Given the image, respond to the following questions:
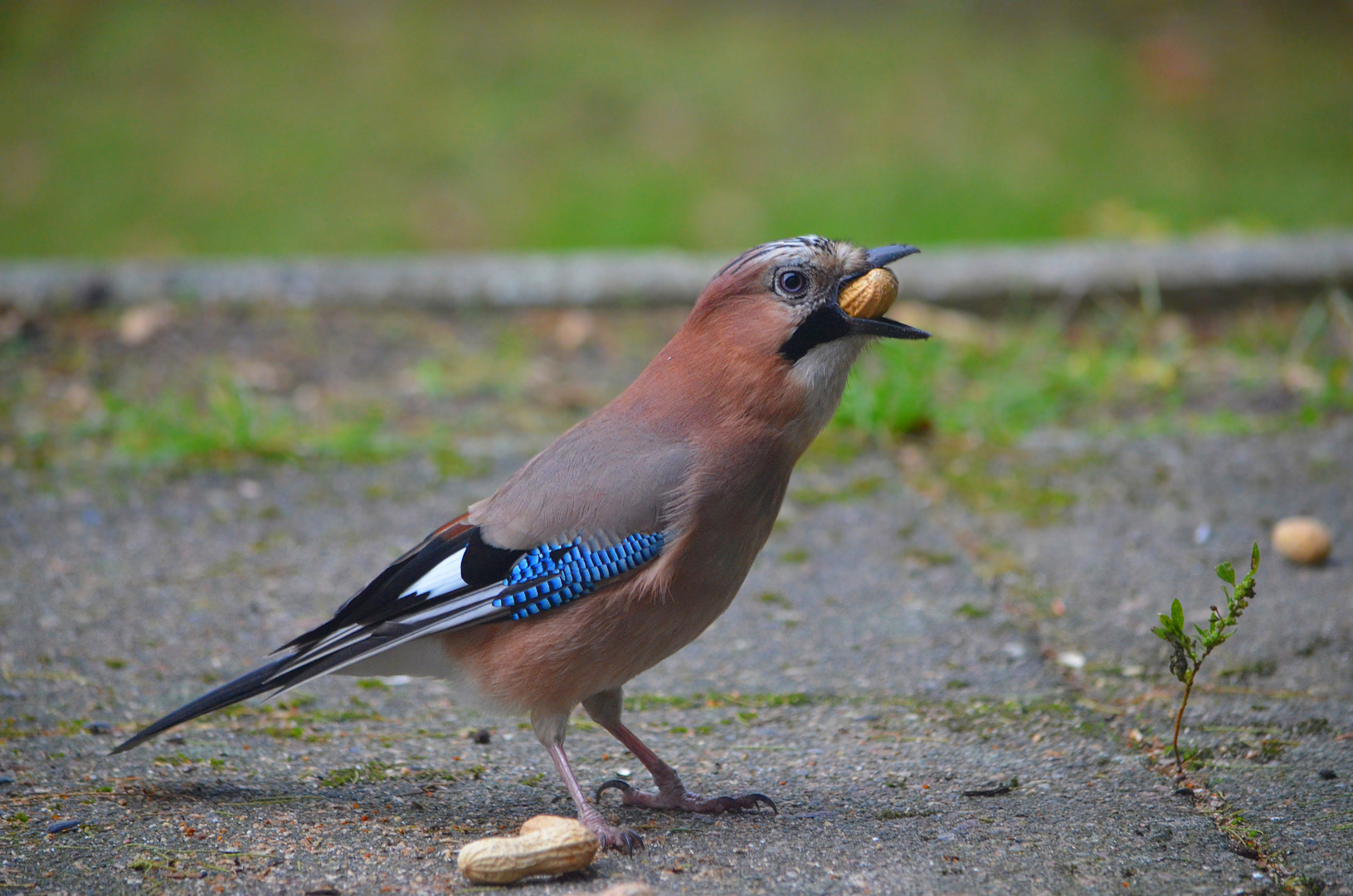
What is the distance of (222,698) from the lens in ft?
8.57

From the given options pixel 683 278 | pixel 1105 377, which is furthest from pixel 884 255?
pixel 683 278

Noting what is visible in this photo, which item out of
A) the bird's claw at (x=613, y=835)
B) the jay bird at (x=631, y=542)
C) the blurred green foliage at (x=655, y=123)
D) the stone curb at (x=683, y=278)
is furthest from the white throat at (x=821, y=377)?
the blurred green foliage at (x=655, y=123)

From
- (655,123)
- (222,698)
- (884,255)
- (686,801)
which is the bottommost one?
(686,801)

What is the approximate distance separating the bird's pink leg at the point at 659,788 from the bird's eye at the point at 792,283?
2.88 ft

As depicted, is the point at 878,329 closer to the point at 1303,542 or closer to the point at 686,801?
the point at 686,801

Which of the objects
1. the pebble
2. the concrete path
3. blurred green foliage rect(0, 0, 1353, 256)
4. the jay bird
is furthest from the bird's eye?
blurred green foliage rect(0, 0, 1353, 256)

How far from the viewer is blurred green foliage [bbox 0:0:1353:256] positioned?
703 cm

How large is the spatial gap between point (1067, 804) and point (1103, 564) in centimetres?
126

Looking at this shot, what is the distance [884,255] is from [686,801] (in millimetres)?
1144

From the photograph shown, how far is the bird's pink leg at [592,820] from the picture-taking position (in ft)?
8.09

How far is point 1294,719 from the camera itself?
2924 millimetres

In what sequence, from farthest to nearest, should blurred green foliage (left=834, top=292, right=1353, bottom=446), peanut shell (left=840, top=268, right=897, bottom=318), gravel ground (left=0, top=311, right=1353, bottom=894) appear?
blurred green foliage (left=834, top=292, right=1353, bottom=446), peanut shell (left=840, top=268, right=897, bottom=318), gravel ground (left=0, top=311, right=1353, bottom=894)

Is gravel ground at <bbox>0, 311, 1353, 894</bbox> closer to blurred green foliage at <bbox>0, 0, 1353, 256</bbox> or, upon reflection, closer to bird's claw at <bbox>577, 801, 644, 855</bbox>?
bird's claw at <bbox>577, 801, 644, 855</bbox>

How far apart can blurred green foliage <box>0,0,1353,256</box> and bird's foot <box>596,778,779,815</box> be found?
14.0 feet
